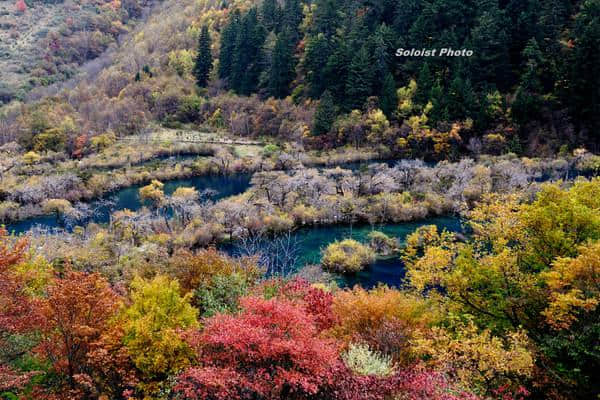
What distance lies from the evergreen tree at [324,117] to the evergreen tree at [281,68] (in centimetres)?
1471

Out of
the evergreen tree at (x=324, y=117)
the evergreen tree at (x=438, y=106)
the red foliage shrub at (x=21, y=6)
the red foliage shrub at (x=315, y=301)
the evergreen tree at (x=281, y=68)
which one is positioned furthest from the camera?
the red foliage shrub at (x=21, y=6)

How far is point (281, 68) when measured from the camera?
8231 centimetres

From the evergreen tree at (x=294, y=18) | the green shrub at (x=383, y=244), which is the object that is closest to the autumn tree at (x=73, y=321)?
the green shrub at (x=383, y=244)

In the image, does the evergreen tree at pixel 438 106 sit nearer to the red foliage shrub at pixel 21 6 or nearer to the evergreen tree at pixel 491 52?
the evergreen tree at pixel 491 52

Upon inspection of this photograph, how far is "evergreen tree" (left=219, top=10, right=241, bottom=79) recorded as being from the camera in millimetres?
92750

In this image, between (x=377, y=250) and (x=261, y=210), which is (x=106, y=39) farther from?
(x=377, y=250)

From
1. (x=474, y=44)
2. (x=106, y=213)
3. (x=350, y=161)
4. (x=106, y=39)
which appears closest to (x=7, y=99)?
(x=106, y=39)

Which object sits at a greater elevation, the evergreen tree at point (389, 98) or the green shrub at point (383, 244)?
the evergreen tree at point (389, 98)

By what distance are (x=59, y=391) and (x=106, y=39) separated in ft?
416

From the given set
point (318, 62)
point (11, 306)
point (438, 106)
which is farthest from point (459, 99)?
point (11, 306)

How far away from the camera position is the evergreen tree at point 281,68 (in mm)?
82250

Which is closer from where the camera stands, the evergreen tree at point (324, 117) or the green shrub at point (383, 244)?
the green shrub at point (383, 244)

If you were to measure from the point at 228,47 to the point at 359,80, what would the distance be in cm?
3542

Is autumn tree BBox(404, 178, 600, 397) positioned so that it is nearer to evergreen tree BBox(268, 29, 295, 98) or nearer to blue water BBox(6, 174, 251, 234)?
blue water BBox(6, 174, 251, 234)
